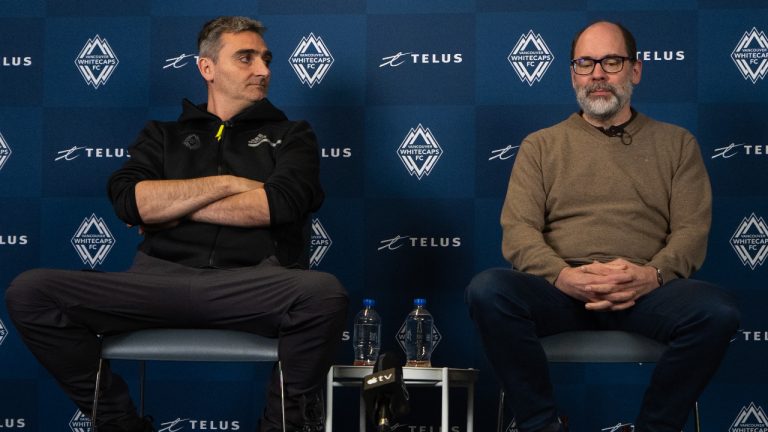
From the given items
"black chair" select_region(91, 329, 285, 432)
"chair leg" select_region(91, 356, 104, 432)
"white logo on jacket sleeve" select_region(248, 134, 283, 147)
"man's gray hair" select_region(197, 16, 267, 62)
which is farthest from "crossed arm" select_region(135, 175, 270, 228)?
"man's gray hair" select_region(197, 16, 267, 62)

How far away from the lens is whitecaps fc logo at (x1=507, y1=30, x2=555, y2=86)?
412cm

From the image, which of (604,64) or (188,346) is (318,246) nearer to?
(188,346)

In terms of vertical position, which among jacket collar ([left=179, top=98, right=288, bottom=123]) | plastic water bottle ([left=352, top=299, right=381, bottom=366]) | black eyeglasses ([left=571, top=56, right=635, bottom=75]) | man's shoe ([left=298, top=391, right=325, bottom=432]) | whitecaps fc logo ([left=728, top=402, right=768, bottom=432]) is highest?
black eyeglasses ([left=571, top=56, right=635, bottom=75])

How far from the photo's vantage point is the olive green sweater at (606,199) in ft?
10.5

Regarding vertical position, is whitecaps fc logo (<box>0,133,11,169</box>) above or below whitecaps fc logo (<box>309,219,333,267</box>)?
above

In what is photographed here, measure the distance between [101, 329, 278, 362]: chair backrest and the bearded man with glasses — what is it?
0.63 metres

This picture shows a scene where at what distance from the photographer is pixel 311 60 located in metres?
4.21

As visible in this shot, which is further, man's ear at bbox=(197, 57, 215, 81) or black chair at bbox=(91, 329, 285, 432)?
man's ear at bbox=(197, 57, 215, 81)

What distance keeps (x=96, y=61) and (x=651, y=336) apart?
8.50 ft

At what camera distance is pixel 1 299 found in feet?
14.0

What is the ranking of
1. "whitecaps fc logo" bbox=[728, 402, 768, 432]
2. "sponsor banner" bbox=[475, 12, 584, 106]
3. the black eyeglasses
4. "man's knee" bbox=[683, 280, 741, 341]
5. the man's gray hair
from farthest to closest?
"sponsor banner" bbox=[475, 12, 584, 106] < "whitecaps fc logo" bbox=[728, 402, 768, 432] < the man's gray hair < the black eyeglasses < "man's knee" bbox=[683, 280, 741, 341]

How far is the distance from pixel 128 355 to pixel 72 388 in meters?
0.20

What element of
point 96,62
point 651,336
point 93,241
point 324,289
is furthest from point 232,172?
point 651,336

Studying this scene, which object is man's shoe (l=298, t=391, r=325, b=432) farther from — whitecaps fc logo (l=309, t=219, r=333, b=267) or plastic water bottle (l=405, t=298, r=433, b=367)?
whitecaps fc logo (l=309, t=219, r=333, b=267)
